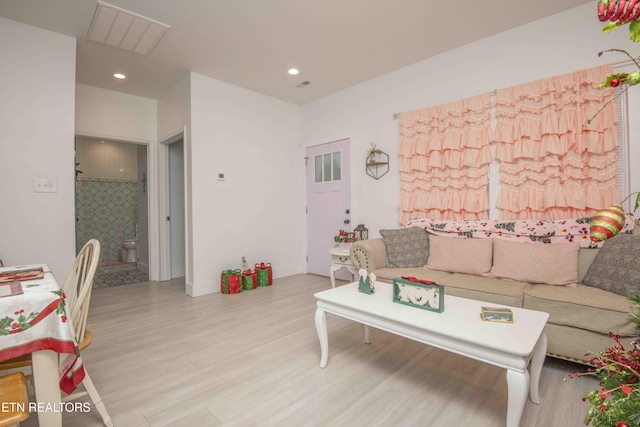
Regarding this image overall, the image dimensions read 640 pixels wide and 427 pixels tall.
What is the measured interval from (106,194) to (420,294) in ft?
22.1

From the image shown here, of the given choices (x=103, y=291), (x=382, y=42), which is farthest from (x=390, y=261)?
(x=103, y=291)

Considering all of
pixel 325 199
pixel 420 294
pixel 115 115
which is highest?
pixel 115 115

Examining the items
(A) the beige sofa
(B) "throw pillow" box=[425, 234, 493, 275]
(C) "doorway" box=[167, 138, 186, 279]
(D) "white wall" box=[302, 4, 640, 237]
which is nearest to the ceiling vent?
(C) "doorway" box=[167, 138, 186, 279]

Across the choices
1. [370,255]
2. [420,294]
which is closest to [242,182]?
[370,255]

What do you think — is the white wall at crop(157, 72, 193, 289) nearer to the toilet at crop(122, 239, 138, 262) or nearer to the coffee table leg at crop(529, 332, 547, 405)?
the toilet at crop(122, 239, 138, 262)

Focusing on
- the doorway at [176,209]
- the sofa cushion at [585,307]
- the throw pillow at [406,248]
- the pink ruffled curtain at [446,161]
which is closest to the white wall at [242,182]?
the doorway at [176,209]

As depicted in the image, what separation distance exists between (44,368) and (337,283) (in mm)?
3377

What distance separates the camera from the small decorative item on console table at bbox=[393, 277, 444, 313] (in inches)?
68.4

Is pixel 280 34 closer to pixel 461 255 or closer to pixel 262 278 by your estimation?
pixel 461 255

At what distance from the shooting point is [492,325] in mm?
1545

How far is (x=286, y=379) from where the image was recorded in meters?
1.90

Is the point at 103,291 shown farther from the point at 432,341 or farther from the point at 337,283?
the point at 432,341

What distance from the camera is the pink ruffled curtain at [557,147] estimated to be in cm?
247

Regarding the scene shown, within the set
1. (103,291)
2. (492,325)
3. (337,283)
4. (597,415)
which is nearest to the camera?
(597,415)
